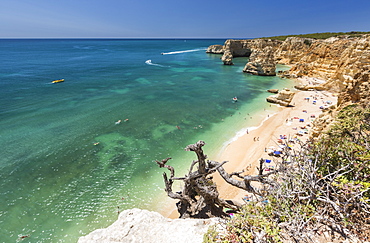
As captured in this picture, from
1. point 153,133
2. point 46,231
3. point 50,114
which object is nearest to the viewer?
point 46,231

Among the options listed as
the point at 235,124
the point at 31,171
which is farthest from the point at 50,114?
the point at 235,124

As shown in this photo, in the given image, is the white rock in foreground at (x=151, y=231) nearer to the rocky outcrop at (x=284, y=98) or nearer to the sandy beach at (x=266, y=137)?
the sandy beach at (x=266, y=137)

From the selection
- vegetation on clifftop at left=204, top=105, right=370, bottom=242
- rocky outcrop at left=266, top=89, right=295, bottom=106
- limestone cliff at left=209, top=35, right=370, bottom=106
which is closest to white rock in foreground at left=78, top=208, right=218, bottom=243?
vegetation on clifftop at left=204, top=105, right=370, bottom=242

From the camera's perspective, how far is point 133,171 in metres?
17.4

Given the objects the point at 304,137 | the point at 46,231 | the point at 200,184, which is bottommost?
the point at 46,231

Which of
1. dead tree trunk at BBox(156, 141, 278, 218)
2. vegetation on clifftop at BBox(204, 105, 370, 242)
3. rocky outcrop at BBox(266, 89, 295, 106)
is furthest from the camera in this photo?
rocky outcrop at BBox(266, 89, 295, 106)

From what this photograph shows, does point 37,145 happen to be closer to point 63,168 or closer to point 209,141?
point 63,168

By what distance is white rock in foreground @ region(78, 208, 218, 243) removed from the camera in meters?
6.67

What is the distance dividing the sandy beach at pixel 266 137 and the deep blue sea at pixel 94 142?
5.44ft

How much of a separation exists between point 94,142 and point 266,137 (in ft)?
68.8

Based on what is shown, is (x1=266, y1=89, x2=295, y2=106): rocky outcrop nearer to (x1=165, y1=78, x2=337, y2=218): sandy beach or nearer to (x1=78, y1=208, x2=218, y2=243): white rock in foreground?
(x1=165, y1=78, x2=337, y2=218): sandy beach

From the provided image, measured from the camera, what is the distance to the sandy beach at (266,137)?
16.2m

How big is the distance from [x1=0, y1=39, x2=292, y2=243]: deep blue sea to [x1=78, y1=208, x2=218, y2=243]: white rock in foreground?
5805mm

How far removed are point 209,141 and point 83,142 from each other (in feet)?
49.5
